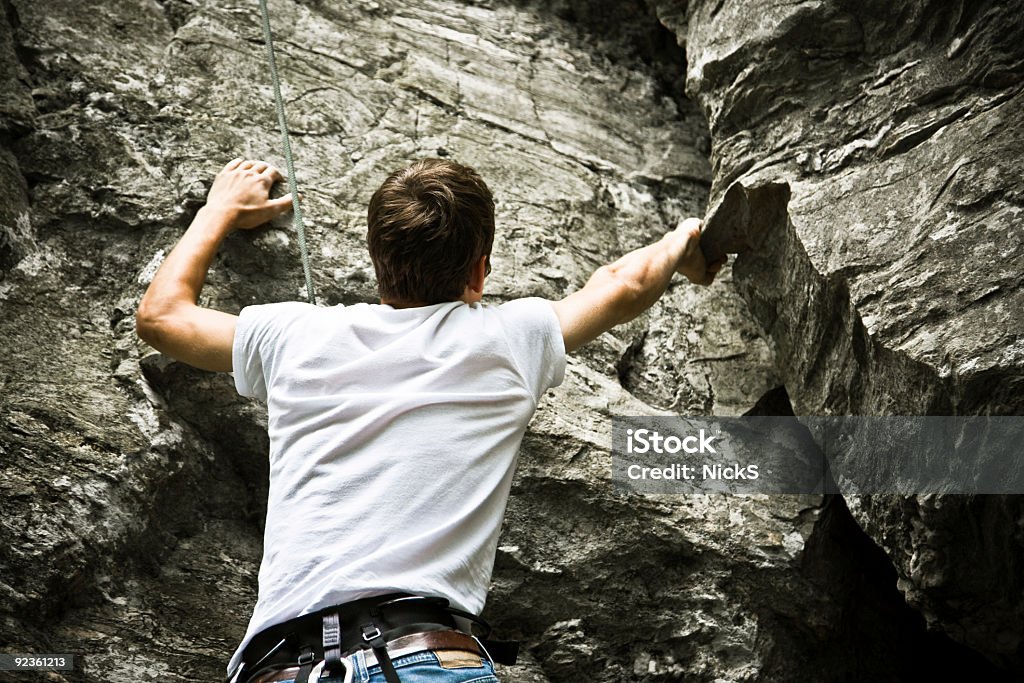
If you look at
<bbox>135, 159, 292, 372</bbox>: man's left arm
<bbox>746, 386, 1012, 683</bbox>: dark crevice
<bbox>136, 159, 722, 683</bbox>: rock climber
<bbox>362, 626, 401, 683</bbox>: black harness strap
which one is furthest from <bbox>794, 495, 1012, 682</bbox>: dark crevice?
<bbox>135, 159, 292, 372</bbox>: man's left arm

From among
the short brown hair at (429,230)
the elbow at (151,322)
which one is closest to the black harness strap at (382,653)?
the short brown hair at (429,230)

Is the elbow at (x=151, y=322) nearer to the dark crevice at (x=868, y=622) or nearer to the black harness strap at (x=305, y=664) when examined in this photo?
the black harness strap at (x=305, y=664)

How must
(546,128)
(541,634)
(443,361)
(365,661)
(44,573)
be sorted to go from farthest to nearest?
(546,128)
(541,634)
(44,573)
(443,361)
(365,661)

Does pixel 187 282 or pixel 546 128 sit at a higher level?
pixel 546 128

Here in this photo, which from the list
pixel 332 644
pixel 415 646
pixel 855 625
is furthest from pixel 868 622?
pixel 332 644

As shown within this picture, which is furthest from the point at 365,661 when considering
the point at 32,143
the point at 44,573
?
the point at 32,143

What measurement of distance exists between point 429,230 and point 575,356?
1262mm

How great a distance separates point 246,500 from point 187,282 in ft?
2.58

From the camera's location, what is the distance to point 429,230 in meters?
2.58

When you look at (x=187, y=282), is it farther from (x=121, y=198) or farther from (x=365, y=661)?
(x=365, y=661)

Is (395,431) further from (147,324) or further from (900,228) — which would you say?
(900,228)

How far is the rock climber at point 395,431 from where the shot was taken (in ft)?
7.25

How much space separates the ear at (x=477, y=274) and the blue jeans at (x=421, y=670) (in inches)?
36.9

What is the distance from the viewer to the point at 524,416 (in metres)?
2.55
